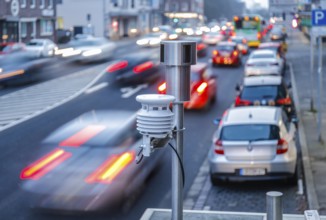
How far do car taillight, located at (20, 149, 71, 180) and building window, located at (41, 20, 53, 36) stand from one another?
47.2m

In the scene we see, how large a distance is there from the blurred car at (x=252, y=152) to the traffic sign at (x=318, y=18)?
14.4ft

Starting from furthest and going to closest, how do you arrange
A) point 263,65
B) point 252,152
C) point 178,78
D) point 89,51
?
point 89,51, point 263,65, point 252,152, point 178,78

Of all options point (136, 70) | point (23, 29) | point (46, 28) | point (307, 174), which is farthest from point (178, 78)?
point (46, 28)

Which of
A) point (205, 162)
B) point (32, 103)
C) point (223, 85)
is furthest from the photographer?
point (223, 85)

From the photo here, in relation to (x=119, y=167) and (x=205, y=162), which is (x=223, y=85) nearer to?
(x=205, y=162)

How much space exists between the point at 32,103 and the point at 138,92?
17.6ft

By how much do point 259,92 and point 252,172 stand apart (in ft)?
24.9

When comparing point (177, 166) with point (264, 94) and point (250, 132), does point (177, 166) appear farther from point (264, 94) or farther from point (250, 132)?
point (264, 94)

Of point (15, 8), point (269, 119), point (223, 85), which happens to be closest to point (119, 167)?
point (269, 119)

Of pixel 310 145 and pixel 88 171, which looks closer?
pixel 88 171

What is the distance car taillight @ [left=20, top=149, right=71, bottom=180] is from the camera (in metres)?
11.8

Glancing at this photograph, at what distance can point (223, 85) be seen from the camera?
1280 inches

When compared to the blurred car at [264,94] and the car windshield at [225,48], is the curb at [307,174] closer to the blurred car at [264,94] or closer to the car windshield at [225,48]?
the blurred car at [264,94]

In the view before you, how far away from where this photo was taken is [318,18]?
56.5ft
